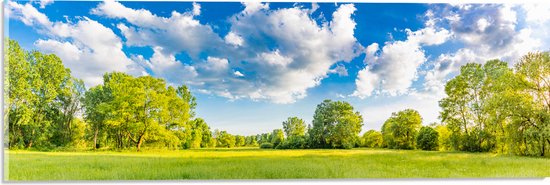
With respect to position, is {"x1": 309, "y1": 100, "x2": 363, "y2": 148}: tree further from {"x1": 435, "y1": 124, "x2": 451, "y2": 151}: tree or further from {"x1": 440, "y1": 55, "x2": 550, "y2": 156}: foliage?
{"x1": 435, "y1": 124, "x2": 451, "y2": 151}: tree

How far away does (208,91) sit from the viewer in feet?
20.3

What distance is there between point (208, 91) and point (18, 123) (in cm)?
326

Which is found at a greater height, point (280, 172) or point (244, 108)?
point (244, 108)

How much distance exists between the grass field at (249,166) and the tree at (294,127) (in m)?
0.40

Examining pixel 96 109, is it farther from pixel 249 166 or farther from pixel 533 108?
pixel 533 108

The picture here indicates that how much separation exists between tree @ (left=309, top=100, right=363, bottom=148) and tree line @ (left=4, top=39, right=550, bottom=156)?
0.06ft

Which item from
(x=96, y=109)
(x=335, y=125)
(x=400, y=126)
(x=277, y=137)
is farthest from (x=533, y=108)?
(x=96, y=109)

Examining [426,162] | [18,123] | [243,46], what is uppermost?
[243,46]

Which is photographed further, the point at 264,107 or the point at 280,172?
the point at 264,107

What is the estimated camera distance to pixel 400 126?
743cm

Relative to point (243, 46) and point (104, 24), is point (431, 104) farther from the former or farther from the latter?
point (104, 24)

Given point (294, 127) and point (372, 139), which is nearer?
point (294, 127)

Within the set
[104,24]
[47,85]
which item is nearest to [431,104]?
[104,24]

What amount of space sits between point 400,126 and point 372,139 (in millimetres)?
728
